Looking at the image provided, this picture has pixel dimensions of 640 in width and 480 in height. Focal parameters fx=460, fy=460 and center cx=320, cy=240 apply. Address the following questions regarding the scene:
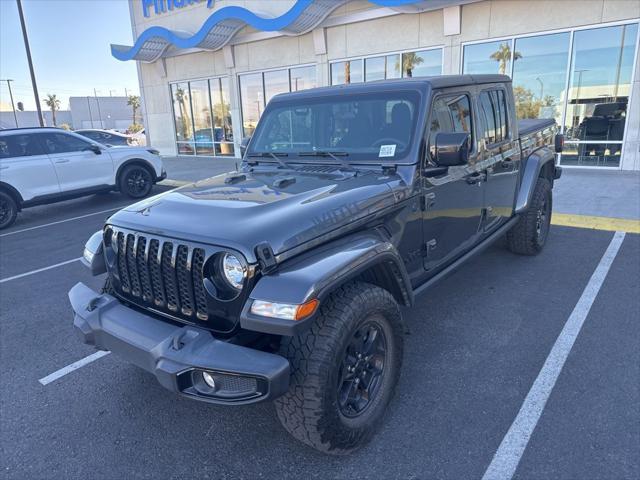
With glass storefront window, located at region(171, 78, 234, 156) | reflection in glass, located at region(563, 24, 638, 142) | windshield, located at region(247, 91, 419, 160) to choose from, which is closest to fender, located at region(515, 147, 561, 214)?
windshield, located at region(247, 91, 419, 160)

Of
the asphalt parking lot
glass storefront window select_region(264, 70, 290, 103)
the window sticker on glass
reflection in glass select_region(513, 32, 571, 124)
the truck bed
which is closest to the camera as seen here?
the asphalt parking lot

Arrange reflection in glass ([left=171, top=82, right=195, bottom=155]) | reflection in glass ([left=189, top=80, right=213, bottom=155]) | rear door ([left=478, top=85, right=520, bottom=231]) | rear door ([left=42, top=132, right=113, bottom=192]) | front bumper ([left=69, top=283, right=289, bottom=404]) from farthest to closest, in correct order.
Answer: reflection in glass ([left=171, top=82, right=195, bottom=155]), reflection in glass ([left=189, top=80, right=213, bottom=155]), rear door ([left=42, top=132, right=113, bottom=192]), rear door ([left=478, top=85, right=520, bottom=231]), front bumper ([left=69, top=283, right=289, bottom=404])

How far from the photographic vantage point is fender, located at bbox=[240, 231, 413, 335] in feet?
6.77

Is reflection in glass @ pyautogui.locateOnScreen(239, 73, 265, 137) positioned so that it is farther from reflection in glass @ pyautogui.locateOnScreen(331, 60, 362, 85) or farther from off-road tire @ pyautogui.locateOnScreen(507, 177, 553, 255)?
off-road tire @ pyautogui.locateOnScreen(507, 177, 553, 255)

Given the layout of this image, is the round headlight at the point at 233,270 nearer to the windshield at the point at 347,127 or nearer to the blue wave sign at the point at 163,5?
the windshield at the point at 347,127

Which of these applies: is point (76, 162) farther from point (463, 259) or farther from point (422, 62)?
point (422, 62)

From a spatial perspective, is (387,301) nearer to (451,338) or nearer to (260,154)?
(451,338)

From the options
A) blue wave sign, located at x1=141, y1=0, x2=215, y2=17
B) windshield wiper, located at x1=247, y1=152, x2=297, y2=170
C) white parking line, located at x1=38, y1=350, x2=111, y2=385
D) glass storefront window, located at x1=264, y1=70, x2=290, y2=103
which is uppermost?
blue wave sign, located at x1=141, y1=0, x2=215, y2=17

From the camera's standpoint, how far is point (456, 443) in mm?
2553

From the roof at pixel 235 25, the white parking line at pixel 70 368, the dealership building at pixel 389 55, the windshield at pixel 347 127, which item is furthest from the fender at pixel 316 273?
the roof at pixel 235 25

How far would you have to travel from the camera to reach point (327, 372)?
2.20 metres

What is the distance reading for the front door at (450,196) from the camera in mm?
3301

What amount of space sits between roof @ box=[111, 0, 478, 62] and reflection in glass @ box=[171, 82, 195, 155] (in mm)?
1448

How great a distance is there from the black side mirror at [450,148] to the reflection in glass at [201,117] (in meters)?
16.1
